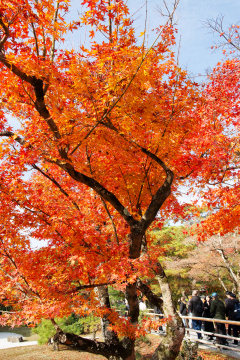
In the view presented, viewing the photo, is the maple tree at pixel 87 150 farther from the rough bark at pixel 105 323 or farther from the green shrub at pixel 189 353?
the green shrub at pixel 189 353

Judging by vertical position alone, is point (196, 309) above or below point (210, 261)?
below

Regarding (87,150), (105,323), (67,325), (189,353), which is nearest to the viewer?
(87,150)

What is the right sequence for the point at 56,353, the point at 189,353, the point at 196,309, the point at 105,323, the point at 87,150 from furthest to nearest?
the point at 56,353, the point at 196,309, the point at 105,323, the point at 189,353, the point at 87,150

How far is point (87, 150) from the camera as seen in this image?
16.6 feet

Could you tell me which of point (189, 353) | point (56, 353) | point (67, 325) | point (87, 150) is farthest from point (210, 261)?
point (87, 150)

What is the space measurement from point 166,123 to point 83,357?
38.1 ft

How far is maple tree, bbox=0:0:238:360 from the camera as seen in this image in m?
3.62

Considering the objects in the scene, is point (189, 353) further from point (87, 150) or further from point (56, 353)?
point (56, 353)

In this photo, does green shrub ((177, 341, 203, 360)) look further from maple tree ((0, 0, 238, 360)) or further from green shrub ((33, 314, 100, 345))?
green shrub ((33, 314, 100, 345))

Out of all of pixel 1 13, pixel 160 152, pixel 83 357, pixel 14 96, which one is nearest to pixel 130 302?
pixel 160 152

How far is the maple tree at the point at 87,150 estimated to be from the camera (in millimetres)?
3623

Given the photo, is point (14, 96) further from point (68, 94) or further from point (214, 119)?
point (214, 119)

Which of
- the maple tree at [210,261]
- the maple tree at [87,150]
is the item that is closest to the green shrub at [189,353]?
the maple tree at [87,150]

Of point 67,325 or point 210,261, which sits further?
point 210,261
